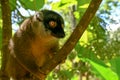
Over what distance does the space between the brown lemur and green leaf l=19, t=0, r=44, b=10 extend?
268mm

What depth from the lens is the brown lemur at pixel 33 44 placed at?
2807 mm

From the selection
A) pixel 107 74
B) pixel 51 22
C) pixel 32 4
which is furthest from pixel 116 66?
pixel 51 22

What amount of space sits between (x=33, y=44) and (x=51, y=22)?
358 millimetres

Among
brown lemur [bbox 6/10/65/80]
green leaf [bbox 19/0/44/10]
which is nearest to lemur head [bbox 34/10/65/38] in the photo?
brown lemur [bbox 6/10/65/80]

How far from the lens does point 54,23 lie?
2.75 metres

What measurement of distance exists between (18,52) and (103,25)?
0.86 m

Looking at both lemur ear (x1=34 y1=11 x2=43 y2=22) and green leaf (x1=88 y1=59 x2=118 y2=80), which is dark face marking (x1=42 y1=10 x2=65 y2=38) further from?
green leaf (x1=88 y1=59 x2=118 y2=80)

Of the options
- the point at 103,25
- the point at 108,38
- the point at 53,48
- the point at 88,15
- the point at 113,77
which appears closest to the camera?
the point at 113,77

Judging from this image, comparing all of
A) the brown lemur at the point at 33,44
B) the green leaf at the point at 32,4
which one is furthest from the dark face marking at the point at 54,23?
the green leaf at the point at 32,4

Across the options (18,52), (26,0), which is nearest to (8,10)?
(26,0)

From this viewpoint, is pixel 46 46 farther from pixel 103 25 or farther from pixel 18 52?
pixel 103 25

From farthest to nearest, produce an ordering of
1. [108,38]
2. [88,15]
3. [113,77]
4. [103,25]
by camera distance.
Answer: [108,38] < [103,25] < [88,15] < [113,77]

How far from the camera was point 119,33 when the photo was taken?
11.1 feet

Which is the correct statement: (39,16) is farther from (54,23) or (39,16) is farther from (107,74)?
(107,74)
